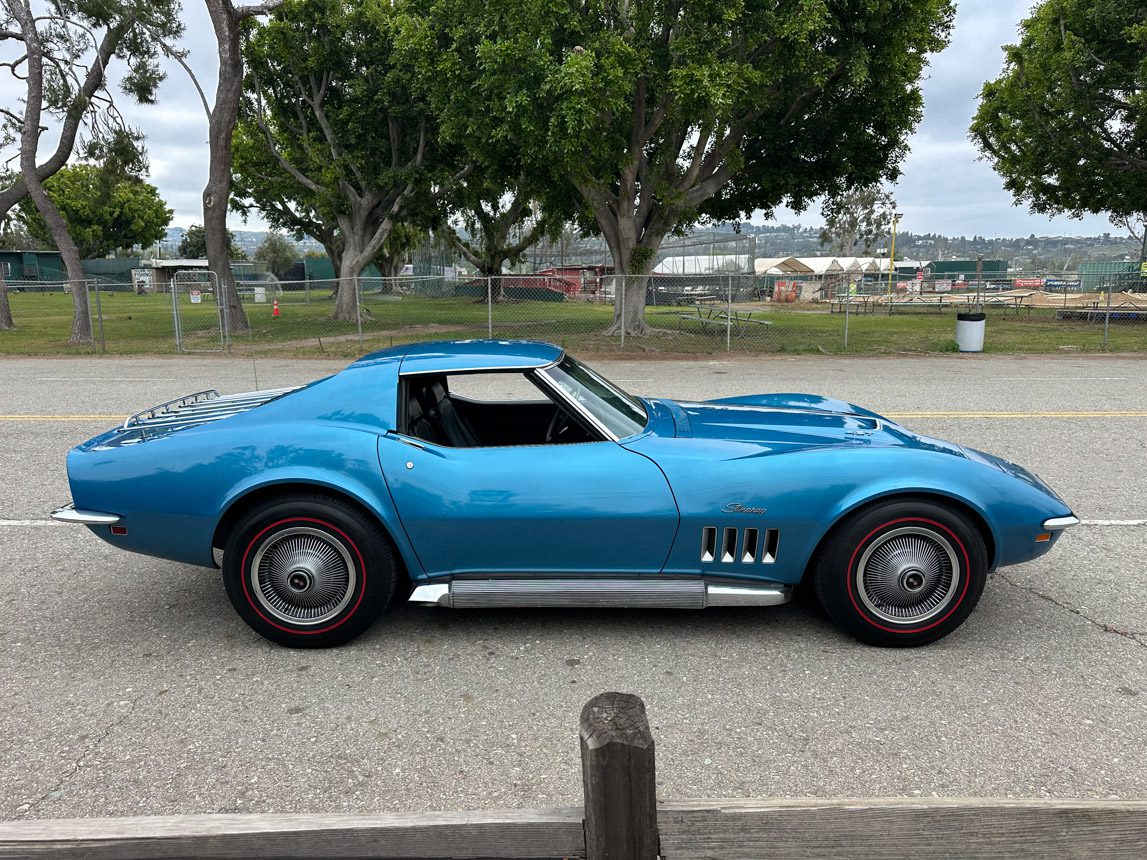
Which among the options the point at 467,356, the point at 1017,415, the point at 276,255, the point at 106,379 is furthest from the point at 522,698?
the point at 276,255

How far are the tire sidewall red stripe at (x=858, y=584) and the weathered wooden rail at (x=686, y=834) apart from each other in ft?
5.67

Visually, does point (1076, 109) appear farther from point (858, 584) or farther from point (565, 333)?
point (858, 584)

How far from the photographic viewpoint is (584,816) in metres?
1.69

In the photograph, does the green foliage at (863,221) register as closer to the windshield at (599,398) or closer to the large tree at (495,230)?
the large tree at (495,230)

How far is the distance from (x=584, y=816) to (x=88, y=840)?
102cm

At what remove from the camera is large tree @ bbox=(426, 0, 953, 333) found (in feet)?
47.6

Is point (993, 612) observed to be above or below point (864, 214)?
below

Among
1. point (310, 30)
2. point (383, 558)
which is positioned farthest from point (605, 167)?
point (383, 558)

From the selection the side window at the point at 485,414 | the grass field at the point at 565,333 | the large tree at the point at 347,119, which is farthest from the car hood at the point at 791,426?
the large tree at the point at 347,119

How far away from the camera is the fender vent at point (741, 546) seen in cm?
344

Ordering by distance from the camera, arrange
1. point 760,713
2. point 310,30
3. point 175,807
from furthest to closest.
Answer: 1. point 310,30
2. point 760,713
3. point 175,807

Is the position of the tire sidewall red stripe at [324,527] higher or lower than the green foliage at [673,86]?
lower

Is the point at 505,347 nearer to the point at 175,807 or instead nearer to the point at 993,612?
the point at 175,807

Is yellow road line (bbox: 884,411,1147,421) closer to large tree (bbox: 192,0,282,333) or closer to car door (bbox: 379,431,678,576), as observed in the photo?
car door (bbox: 379,431,678,576)
